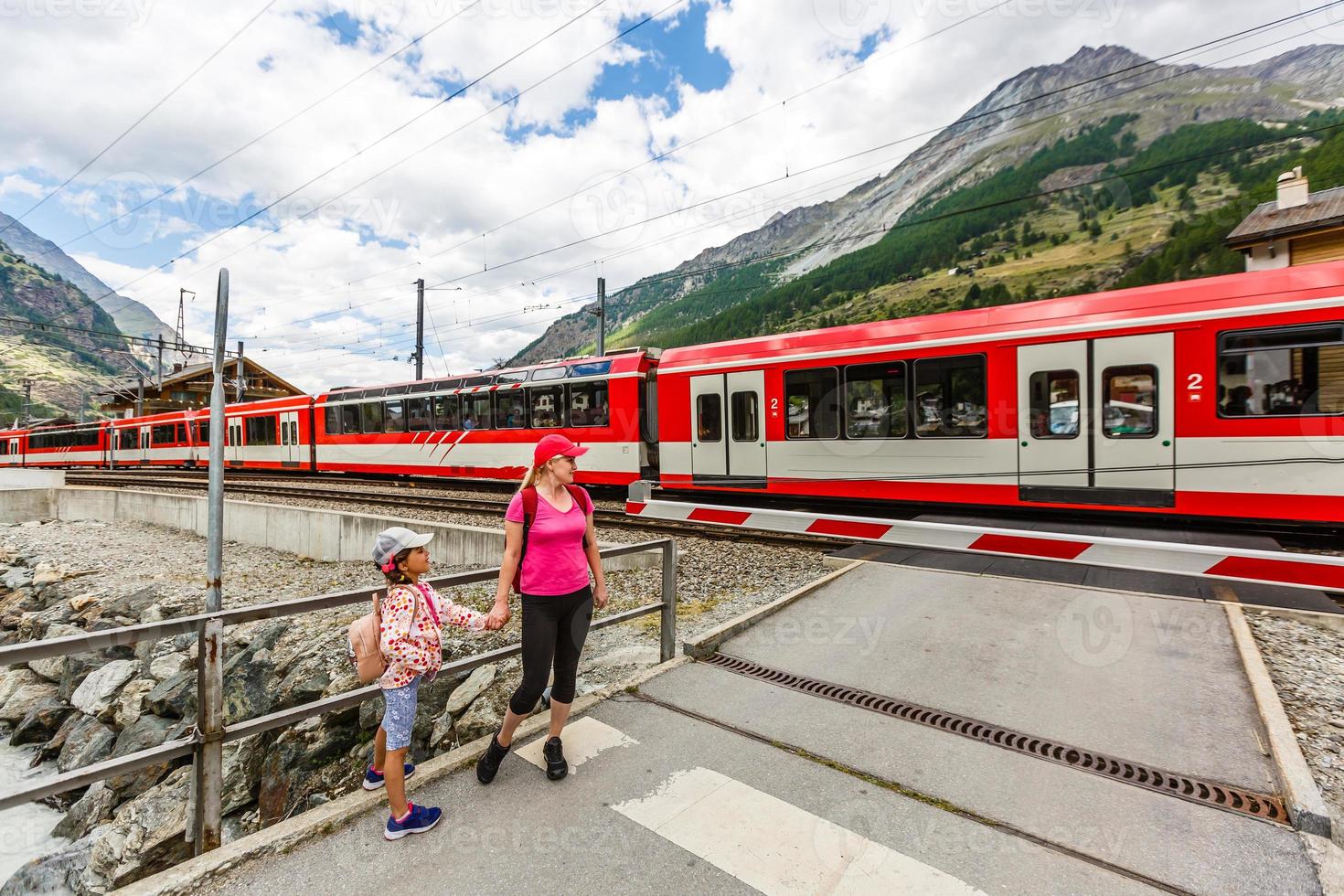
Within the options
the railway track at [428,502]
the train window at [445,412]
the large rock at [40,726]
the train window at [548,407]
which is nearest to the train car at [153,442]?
the railway track at [428,502]

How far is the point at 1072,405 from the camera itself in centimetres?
854

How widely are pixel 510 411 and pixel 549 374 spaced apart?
175cm

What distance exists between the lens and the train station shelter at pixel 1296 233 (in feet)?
71.3

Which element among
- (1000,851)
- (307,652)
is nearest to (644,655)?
A: (1000,851)

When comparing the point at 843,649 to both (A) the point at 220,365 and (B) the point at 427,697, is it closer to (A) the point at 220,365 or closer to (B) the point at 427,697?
(B) the point at 427,697

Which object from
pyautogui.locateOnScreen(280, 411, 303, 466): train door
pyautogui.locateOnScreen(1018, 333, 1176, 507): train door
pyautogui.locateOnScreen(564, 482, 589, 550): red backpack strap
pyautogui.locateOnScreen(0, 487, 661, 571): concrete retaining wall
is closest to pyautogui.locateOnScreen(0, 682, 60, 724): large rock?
pyautogui.locateOnScreen(0, 487, 661, 571): concrete retaining wall

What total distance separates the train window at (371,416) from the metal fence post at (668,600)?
18.3 meters

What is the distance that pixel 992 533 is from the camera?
4125 millimetres

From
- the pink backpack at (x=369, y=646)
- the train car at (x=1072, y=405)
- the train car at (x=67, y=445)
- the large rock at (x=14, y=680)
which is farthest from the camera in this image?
the train car at (x=67, y=445)

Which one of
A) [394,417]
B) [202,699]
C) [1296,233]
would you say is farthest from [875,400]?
[1296,233]

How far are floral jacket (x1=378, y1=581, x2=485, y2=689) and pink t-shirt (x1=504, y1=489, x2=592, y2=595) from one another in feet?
1.40

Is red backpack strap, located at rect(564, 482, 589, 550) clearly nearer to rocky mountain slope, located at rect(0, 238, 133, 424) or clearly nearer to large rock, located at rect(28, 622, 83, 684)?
large rock, located at rect(28, 622, 83, 684)

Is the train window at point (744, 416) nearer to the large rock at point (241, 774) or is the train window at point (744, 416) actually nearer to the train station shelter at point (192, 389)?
the large rock at point (241, 774)

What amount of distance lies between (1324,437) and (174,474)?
36024 mm
